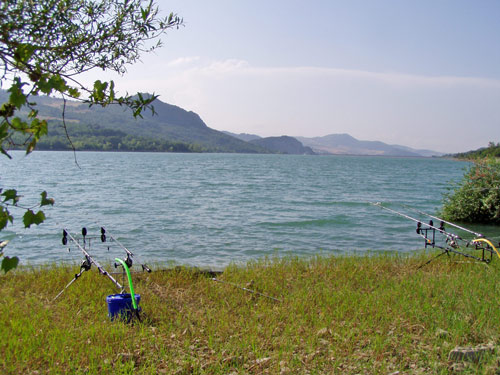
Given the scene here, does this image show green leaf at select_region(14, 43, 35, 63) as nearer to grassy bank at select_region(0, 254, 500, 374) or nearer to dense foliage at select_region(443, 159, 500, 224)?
grassy bank at select_region(0, 254, 500, 374)

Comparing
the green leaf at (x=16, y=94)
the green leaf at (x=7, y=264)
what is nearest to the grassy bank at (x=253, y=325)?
the green leaf at (x=7, y=264)

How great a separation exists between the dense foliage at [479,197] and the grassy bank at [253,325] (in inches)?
472

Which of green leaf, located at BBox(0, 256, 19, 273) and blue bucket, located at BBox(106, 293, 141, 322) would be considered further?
blue bucket, located at BBox(106, 293, 141, 322)

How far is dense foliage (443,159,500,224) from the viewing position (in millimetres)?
20531

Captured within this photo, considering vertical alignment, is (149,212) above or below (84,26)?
below

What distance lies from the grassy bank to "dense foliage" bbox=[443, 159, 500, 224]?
1198 centimetres

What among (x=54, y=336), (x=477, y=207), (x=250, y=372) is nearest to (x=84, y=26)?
(x=54, y=336)

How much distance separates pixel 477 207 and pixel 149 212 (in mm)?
17625

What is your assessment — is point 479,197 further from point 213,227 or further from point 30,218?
point 30,218

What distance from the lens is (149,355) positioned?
220 inches

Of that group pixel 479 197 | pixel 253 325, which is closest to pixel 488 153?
pixel 479 197

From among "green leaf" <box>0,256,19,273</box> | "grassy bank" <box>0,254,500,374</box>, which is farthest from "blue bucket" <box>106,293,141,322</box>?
"green leaf" <box>0,256,19,273</box>

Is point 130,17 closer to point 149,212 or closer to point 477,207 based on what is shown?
point 477,207

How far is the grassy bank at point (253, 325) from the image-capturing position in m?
5.37
